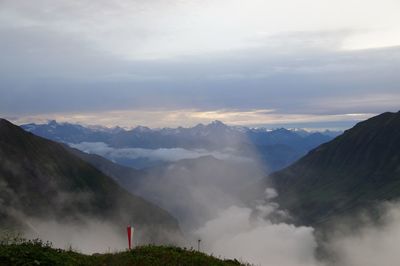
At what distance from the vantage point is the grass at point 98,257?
2522cm

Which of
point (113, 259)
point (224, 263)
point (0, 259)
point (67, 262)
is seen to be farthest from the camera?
point (224, 263)

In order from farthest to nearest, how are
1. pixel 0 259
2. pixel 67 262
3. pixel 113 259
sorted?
pixel 113 259
pixel 67 262
pixel 0 259

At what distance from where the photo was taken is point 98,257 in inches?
1120

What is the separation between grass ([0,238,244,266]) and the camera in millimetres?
25219

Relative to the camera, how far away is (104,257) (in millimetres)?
28234

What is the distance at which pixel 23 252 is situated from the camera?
84.4ft

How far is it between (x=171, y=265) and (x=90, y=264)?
4.89 m

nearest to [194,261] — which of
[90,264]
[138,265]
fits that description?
[138,265]

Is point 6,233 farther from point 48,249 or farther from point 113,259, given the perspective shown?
point 113,259

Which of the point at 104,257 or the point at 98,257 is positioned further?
the point at 98,257

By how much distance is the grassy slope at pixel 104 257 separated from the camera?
2519 centimetres

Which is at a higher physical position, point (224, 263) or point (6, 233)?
point (6, 233)

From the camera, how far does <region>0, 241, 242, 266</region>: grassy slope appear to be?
82.6 feet

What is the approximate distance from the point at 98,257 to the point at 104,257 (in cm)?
48
